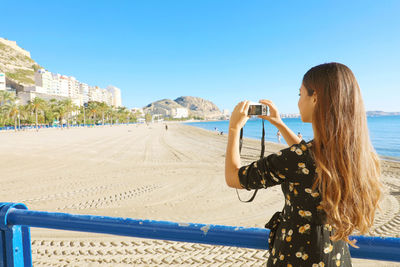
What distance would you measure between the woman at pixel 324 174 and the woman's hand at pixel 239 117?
23 mm

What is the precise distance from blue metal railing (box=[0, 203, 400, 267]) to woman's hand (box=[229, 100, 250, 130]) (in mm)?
509

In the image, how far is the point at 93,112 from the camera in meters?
103

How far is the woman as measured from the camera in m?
0.98

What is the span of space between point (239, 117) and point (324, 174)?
16.8 inches

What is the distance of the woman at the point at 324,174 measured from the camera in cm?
98

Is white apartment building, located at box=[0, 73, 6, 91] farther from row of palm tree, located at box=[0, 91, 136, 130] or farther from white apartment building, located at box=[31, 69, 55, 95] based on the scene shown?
white apartment building, located at box=[31, 69, 55, 95]

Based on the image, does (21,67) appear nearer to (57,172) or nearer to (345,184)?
(57,172)

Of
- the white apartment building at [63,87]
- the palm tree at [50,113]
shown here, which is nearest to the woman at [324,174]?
the palm tree at [50,113]


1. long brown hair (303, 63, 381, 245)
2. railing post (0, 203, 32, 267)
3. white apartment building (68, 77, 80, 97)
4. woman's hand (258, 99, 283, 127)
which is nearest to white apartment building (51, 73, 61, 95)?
white apartment building (68, 77, 80, 97)

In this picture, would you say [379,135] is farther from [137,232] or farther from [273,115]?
[137,232]

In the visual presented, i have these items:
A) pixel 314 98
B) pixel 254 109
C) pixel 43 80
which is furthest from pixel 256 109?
pixel 43 80

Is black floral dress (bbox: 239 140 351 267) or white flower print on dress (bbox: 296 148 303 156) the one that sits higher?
white flower print on dress (bbox: 296 148 303 156)

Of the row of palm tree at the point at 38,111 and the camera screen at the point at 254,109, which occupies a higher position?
the row of palm tree at the point at 38,111

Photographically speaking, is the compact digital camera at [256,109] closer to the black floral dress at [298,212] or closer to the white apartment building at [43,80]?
the black floral dress at [298,212]
